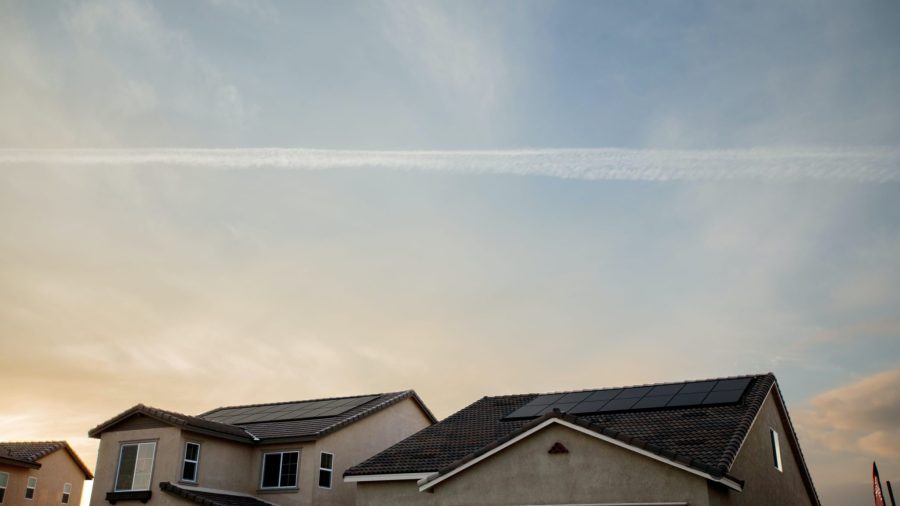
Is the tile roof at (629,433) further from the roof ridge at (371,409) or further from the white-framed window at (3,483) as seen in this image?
the white-framed window at (3,483)

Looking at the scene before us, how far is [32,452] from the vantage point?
39.7 metres

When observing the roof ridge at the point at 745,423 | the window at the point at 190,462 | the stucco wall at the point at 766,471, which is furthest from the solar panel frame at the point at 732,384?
the window at the point at 190,462

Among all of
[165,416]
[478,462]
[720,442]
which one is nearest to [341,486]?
[165,416]

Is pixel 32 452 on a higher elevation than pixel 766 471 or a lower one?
higher

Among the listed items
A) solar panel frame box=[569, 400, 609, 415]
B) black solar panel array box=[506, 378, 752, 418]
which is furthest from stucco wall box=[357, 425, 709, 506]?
solar panel frame box=[569, 400, 609, 415]

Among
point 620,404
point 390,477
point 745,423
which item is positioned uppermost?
point 620,404

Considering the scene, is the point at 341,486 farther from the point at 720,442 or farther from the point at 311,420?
the point at 720,442

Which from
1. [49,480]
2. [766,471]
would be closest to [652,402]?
[766,471]

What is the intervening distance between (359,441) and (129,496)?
342 inches

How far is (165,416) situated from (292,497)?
5.45 m

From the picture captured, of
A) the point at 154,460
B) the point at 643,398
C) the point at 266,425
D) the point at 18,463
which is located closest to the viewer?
the point at 643,398

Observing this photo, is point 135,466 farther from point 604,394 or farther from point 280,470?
point 604,394

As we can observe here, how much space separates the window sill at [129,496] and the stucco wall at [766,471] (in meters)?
19.1

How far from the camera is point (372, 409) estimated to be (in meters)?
32.6
